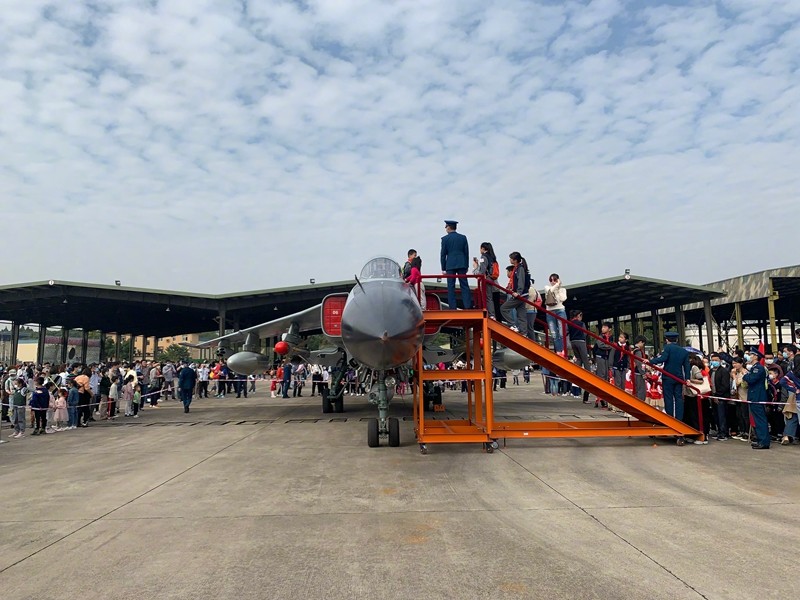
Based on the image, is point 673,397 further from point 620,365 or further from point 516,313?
point 620,365

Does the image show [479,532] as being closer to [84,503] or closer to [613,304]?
[84,503]

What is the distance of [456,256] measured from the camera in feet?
31.0

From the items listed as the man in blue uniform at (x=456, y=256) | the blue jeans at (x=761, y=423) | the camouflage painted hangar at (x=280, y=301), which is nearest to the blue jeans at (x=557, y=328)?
the man in blue uniform at (x=456, y=256)

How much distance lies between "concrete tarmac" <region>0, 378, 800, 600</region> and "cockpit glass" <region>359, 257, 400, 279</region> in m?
2.94

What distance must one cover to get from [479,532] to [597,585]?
125 centimetres

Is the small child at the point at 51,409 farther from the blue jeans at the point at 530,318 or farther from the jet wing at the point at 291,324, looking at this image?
the blue jeans at the point at 530,318

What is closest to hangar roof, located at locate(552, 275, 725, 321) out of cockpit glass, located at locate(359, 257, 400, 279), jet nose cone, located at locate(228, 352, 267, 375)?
jet nose cone, located at locate(228, 352, 267, 375)

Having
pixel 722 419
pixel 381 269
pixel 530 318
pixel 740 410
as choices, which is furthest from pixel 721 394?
pixel 381 269

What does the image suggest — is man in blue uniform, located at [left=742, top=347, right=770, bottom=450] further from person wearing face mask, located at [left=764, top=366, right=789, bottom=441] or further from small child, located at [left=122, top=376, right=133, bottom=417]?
small child, located at [left=122, top=376, right=133, bottom=417]

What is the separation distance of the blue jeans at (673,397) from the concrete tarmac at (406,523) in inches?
31.2

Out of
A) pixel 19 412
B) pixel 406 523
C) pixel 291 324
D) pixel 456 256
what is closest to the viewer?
pixel 406 523

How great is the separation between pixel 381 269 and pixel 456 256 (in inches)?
57.4

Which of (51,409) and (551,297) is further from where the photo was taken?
(51,409)

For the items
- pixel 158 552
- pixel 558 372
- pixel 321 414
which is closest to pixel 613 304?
pixel 321 414
